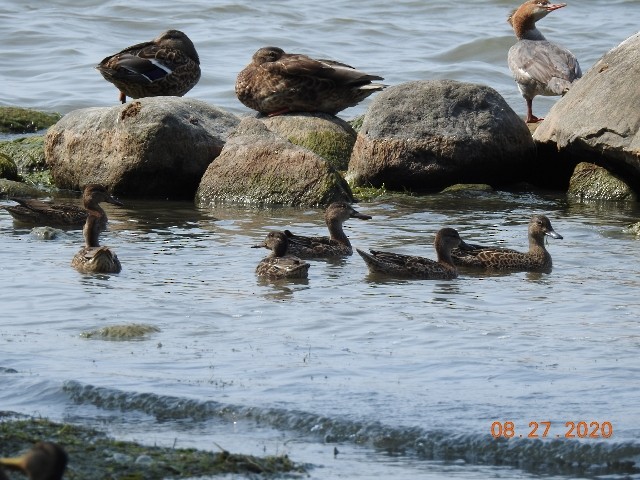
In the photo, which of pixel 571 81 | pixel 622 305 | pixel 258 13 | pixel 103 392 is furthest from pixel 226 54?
pixel 103 392

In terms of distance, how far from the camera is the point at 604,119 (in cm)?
1589

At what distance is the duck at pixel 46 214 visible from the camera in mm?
14195

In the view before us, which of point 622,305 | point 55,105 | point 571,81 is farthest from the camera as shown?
point 55,105

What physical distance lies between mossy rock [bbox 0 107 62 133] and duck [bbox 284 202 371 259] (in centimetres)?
882

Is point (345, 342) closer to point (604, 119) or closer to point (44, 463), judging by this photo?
point (44, 463)

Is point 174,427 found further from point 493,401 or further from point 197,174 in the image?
point 197,174

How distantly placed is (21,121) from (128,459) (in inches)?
583

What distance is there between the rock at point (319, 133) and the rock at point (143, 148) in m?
0.71

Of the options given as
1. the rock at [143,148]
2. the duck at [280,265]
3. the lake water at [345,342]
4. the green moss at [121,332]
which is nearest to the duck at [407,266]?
the lake water at [345,342]

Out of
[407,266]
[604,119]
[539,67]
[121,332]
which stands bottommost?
[407,266]

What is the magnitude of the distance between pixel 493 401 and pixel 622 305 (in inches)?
116

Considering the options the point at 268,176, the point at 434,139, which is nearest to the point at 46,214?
the point at 268,176

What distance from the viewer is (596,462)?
6.81 m

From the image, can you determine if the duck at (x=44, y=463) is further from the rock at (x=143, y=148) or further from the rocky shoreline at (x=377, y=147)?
the rock at (x=143, y=148)
